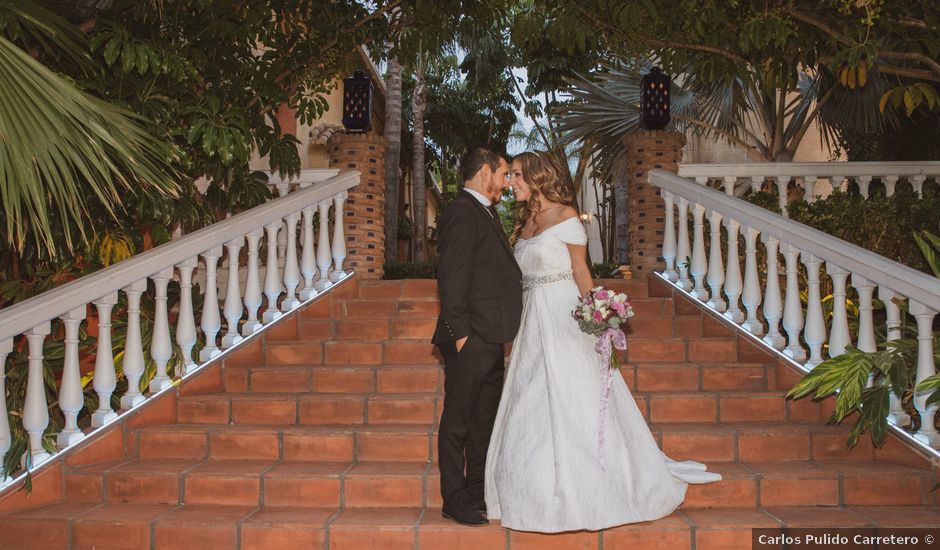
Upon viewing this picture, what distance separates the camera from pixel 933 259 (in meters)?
4.14

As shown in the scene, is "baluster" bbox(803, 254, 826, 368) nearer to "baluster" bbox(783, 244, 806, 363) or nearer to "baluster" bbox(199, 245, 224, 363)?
"baluster" bbox(783, 244, 806, 363)

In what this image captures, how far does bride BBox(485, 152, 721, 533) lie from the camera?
3199 mm

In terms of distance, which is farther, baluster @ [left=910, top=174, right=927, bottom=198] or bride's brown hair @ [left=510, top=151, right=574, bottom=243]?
baluster @ [left=910, top=174, right=927, bottom=198]

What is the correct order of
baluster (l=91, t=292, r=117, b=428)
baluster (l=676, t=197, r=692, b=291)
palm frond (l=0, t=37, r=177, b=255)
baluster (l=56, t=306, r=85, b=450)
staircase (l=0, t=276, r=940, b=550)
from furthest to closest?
baluster (l=676, t=197, r=692, b=291), baluster (l=91, t=292, r=117, b=428), baluster (l=56, t=306, r=85, b=450), staircase (l=0, t=276, r=940, b=550), palm frond (l=0, t=37, r=177, b=255)

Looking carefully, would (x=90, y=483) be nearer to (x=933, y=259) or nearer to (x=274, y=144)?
(x=274, y=144)

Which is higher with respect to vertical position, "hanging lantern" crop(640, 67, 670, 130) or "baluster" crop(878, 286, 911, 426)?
"hanging lantern" crop(640, 67, 670, 130)

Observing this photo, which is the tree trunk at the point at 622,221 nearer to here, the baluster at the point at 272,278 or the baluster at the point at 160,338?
the baluster at the point at 272,278

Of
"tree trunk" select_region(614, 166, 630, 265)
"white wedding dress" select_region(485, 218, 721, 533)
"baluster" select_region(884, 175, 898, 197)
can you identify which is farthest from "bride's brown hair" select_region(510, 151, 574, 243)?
"tree trunk" select_region(614, 166, 630, 265)

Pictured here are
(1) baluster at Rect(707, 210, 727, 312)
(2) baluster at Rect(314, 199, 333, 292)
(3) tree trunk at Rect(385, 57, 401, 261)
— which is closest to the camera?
(1) baluster at Rect(707, 210, 727, 312)

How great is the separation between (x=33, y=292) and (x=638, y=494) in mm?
4042

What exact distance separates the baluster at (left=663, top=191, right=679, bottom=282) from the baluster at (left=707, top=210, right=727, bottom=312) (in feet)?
2.08

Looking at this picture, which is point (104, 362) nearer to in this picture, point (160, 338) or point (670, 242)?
point (160, 338)

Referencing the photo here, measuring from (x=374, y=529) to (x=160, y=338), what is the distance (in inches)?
77.1

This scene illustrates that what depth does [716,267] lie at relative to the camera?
5.44 metres
